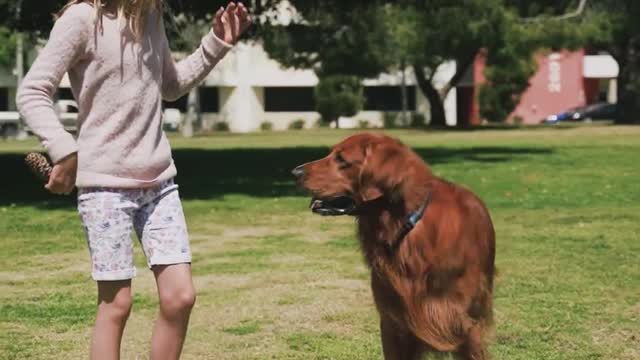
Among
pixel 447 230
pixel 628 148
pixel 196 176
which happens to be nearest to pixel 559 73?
pixel 628 148

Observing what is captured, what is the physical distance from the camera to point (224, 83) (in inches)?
2840

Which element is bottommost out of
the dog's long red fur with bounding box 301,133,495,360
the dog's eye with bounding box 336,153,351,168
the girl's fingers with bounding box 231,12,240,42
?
the dog's long red fur with bounding box 301,133,495,360

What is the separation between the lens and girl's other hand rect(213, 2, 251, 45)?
457 centimetres

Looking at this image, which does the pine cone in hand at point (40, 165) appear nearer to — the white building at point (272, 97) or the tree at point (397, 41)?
the tree at point (397, 41)

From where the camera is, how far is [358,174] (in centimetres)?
451

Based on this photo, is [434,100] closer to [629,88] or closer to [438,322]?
[629,88]

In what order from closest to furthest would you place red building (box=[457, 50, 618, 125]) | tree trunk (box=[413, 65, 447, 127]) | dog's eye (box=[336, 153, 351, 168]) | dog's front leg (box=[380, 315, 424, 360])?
dog's eye (box=[336, 153, 351, 168]) → dog's front leg (box=[380, 315, 424, 360]) → tree trunk (box=[413, 65, 447, 127]) → red building (box=[457, 50, 618, 125])

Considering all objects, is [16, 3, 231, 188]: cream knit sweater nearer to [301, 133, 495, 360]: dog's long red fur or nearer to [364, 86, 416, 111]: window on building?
[301, 133, 495, 360]: dog's long red fur

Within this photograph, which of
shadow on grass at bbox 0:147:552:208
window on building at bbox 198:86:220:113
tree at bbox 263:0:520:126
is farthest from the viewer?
window on building at bbox 198:86:220:113

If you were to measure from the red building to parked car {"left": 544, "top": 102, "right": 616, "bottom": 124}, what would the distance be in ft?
9.22

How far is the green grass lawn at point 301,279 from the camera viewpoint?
638cm

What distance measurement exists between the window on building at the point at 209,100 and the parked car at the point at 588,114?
2324 centimetres

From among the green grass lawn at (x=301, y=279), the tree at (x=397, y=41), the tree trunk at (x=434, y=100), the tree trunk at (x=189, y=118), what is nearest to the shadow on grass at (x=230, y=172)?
the green grass lawn at (x=301, y=279)

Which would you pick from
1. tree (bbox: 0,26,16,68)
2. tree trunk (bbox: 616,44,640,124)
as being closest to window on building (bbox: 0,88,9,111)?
tree (bbox: 0,26,16,68)
